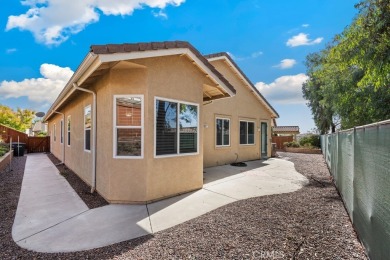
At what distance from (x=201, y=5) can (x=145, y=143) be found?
757 cm

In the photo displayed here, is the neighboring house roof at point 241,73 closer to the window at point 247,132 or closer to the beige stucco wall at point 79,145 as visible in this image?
the window at point 247,132

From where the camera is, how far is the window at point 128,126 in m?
6.00

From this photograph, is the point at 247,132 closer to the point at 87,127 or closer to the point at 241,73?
the point at 241,73

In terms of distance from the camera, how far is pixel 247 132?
15164mm

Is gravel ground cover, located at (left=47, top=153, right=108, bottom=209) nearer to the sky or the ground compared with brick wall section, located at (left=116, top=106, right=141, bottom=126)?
nearer to the ground

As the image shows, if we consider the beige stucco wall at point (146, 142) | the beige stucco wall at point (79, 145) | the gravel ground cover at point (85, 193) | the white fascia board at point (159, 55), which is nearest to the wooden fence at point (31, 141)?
the beige stucco wall at point (79, 145)

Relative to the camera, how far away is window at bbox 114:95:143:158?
19.7ft

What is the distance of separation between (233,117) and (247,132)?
1968 millimetres

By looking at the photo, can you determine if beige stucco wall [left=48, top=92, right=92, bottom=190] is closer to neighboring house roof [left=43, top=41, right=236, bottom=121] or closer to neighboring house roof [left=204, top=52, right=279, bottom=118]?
neighboring house roof [left=43, top=41, right=236, bottom=121]

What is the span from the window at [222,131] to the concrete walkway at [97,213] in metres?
4.46

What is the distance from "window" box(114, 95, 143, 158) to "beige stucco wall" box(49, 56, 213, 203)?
13 centimetres

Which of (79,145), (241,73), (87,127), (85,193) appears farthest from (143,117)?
(241,73)

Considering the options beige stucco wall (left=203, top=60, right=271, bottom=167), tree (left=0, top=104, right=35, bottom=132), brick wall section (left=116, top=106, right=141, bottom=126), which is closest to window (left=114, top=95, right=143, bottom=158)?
brick wall section (left=116, top=106, right=141, bottom=126)

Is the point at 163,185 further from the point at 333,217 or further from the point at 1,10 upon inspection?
the point at 1,10
